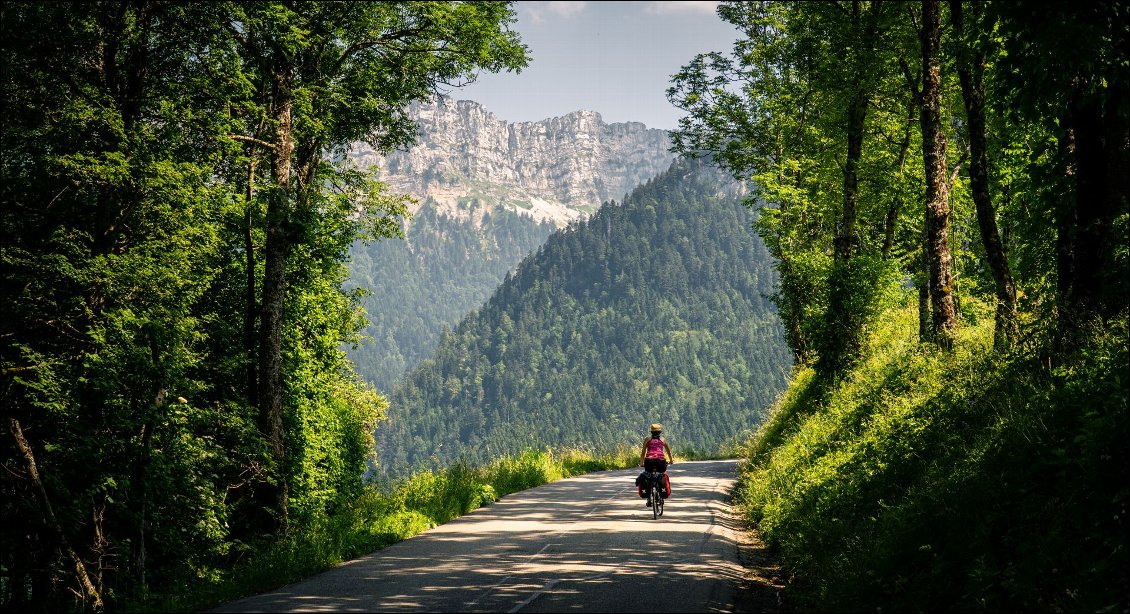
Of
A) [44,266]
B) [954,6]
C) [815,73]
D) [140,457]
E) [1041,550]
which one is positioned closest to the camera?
[1041,550]

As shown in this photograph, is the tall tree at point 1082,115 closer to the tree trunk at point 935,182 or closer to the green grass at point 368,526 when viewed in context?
the tree trunk at point 935,182

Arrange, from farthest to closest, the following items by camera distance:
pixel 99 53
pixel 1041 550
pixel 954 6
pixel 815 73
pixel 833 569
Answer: pixel 815 73
pixel 99 53
pixel 954 6
pixel 833 569
pixel 1041 550

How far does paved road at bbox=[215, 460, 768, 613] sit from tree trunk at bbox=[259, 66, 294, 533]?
11.2 feet

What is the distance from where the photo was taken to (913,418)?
36.4 feet

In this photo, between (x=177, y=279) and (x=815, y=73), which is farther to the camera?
(x=815, y=73)

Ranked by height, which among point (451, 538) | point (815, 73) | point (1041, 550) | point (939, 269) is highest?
point (815, 73)

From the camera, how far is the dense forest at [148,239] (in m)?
13.7

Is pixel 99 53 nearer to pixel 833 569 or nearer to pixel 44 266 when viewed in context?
pixel 44 266

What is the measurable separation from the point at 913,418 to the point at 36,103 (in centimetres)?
1626

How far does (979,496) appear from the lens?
6797 mm

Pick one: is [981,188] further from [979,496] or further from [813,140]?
[813,140]

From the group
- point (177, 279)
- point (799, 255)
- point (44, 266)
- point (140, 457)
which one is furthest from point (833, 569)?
point (799, 255)

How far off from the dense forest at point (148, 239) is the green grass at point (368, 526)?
3.63ft

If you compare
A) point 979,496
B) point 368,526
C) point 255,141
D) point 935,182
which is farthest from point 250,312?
point 979,496
